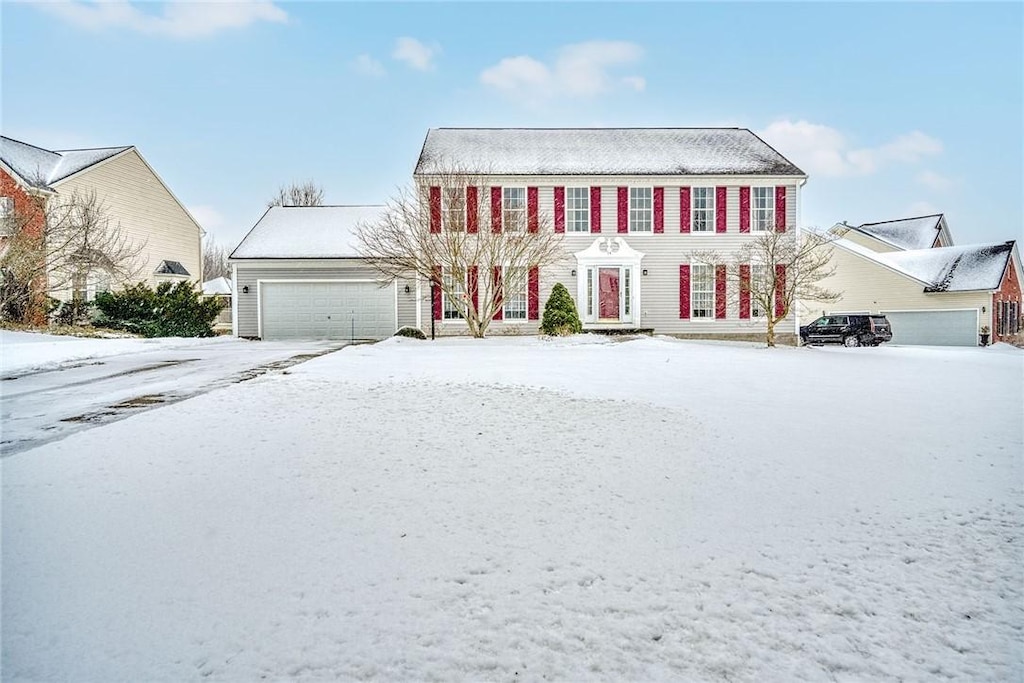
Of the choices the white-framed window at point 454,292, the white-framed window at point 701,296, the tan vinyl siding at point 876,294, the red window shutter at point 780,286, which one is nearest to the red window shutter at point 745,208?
the red window shutter at point 780,286

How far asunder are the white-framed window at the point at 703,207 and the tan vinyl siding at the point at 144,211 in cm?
2036

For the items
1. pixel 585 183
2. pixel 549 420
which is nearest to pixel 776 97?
pixel 585 183

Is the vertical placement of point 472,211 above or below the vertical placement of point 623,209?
below

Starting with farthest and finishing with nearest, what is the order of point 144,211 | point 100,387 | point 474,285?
point 144,211 < point 474,285 < point 100,387

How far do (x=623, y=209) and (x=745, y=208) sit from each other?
4.19 metres

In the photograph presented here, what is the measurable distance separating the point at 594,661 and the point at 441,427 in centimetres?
285

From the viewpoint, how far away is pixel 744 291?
18094 millimetres

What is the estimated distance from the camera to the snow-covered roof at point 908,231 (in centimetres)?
3077

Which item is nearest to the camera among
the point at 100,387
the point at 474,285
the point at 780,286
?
the point at 100,387

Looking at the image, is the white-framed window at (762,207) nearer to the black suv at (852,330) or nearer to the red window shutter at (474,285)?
the black suv at (852,330)

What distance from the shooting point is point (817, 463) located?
3654 millimetres

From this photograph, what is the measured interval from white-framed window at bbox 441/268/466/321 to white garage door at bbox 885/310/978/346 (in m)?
19.5

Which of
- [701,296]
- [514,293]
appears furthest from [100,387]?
[701,296]

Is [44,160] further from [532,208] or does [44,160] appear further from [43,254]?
[532,208]
